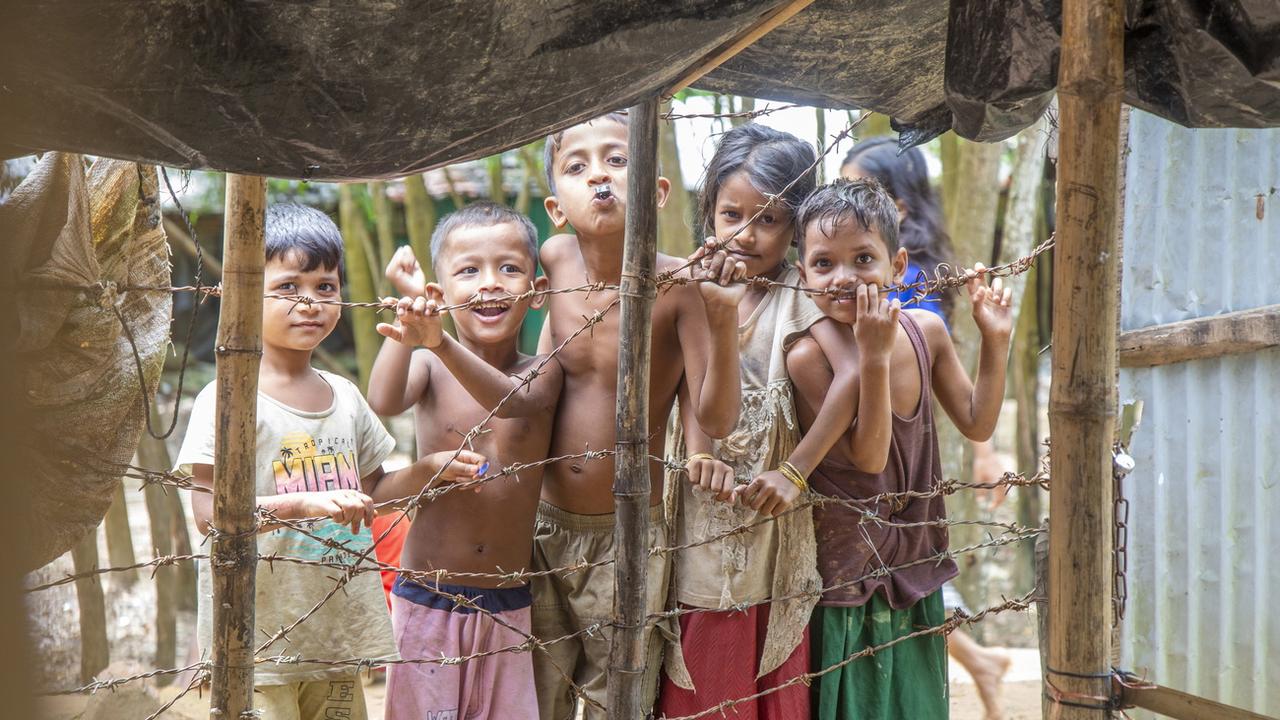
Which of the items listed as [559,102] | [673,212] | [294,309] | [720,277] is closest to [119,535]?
[673,212]

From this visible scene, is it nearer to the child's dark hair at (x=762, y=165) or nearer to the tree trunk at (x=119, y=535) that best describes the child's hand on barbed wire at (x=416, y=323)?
the child's dark hair at (x=762, y=165)

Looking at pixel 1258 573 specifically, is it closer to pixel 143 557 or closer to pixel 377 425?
pixel 377 425

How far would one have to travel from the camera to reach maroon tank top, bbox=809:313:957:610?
2658mm

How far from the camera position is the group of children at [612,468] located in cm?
257

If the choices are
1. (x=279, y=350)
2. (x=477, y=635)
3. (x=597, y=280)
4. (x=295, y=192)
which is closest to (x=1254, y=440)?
(x=597, y=280)

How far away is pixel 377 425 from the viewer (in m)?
2.79

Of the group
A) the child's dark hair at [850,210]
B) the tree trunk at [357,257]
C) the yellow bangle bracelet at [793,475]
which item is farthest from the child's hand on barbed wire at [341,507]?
the tree trunk at [357,257]

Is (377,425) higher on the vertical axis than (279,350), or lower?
lower

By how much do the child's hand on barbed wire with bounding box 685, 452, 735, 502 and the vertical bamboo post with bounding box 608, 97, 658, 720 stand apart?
0.15 meters

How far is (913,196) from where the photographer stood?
3.73 metres

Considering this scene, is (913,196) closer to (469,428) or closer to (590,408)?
(590,408)

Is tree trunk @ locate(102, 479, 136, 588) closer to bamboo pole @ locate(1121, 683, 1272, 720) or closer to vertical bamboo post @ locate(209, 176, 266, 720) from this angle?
vertical bamboo post @ locate(209, 176, 266, 720)

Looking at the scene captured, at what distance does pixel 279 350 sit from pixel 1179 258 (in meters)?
2.51

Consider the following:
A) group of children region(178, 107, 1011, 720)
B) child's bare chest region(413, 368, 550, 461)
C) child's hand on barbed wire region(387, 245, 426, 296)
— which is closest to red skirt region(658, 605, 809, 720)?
group of children region(178, 107, 1011, 720)
